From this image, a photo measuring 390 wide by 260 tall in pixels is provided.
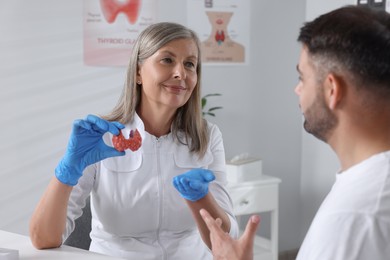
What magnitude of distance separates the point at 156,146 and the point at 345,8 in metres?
1.02

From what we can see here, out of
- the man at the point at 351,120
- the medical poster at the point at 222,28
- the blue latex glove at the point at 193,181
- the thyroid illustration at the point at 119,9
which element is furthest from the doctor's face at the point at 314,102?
the medical poster at the point at 222,28

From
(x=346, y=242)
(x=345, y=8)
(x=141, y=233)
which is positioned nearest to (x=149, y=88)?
(x=141, y=233)

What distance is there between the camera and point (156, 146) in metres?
2.01

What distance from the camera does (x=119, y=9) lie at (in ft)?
10.1

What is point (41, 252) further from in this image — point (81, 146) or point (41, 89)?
point (41, 89)

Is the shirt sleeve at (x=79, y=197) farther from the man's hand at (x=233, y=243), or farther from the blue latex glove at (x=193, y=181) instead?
the man's hand at (x=233, y=243)

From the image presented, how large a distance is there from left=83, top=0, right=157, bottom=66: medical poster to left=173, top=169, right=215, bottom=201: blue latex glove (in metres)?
1.45

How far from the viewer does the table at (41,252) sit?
164 centimetres

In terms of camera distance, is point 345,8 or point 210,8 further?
point 210,8

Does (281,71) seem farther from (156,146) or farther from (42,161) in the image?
(156,146)

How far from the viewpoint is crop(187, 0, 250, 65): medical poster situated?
3395 mm

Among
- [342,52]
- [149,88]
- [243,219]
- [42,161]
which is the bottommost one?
[243,219]

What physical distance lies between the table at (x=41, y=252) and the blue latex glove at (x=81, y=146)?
0.19m

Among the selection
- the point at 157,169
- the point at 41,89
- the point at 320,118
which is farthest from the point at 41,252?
the point at 41,89
